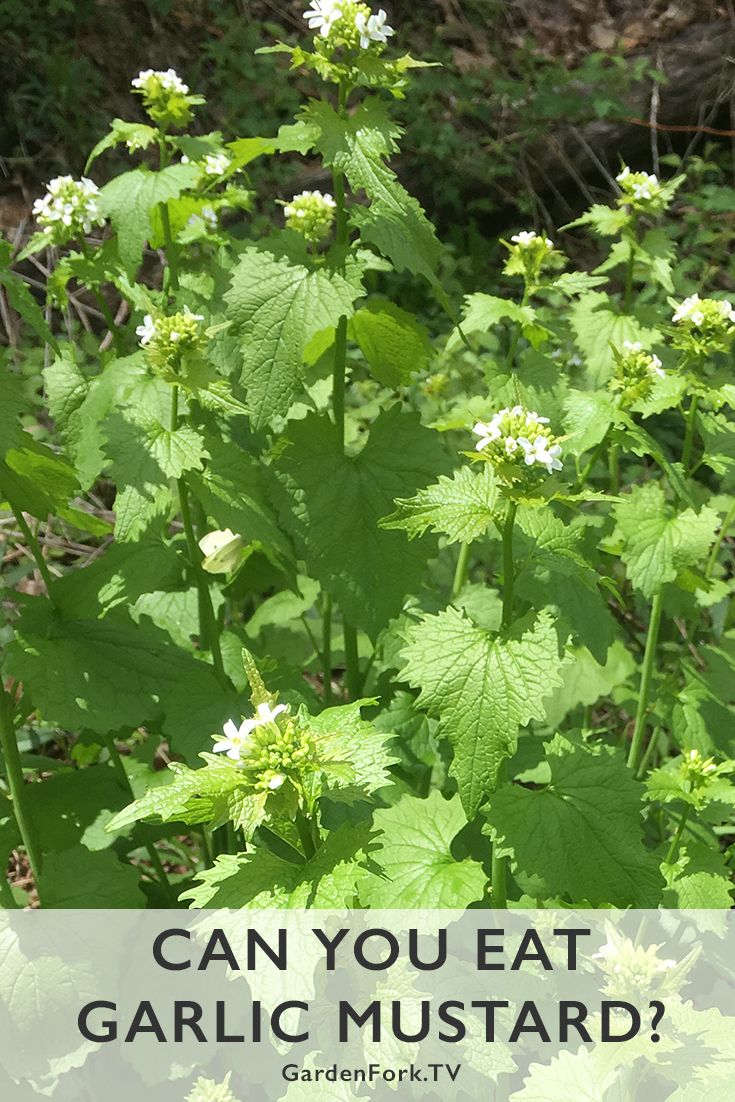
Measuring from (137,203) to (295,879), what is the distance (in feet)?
5.38

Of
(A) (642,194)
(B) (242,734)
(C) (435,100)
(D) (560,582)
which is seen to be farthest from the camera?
(C) (435,100)

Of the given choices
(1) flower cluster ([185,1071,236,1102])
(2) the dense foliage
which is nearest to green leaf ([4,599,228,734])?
(2) the dense foliage

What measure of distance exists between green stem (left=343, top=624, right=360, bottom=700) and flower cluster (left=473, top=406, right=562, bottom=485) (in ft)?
2.70

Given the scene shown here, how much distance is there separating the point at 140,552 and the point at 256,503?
1.03ft

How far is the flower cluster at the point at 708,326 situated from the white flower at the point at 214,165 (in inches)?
49.0

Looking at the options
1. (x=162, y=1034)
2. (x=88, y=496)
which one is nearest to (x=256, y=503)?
(x=162, y=1034)

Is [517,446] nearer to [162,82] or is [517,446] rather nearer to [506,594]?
[506,594]

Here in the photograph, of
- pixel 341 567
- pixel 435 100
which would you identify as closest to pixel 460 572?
pixel 341 567

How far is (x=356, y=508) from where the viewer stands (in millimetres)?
2125

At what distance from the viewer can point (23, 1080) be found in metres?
2.08

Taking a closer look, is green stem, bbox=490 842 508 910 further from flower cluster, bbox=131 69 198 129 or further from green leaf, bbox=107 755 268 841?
flower cluster, bbox=131 69 198 129

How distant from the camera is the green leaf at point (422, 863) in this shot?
183 cm

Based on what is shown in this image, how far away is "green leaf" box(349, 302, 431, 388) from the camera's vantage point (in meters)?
2.22

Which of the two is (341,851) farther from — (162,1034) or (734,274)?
(734,274)
